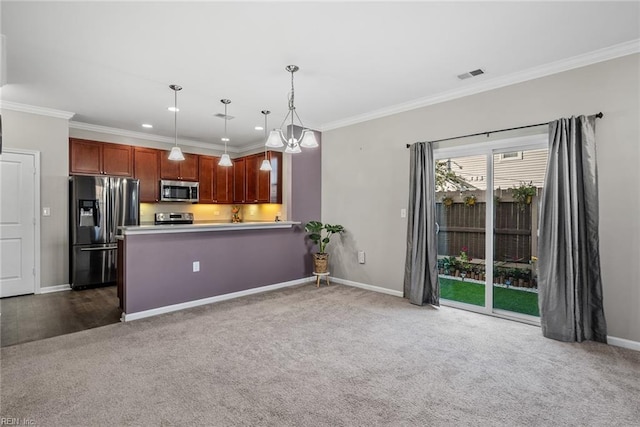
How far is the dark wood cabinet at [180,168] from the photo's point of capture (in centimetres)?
612

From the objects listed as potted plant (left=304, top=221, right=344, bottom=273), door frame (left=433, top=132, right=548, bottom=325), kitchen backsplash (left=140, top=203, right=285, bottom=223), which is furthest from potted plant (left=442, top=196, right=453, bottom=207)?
kitchen backsplash (left=140, top=203, right=285, bottom=223)

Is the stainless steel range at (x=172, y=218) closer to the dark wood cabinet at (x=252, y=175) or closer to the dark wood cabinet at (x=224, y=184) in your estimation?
the dark wood cabinet at (x=224, y=184)

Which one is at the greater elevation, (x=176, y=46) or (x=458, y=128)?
(x=176, y=46)

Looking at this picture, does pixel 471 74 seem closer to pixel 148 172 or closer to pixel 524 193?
pixel 524 193

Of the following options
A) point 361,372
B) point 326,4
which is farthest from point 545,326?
point 326,4

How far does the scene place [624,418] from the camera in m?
1.92

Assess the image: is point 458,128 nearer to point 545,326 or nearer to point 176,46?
point 545,326

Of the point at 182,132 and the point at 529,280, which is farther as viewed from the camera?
the point at 182,132

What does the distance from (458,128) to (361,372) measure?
9.93 ft

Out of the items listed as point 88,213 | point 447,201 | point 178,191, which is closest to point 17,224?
point 88,213

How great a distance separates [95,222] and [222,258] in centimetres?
227

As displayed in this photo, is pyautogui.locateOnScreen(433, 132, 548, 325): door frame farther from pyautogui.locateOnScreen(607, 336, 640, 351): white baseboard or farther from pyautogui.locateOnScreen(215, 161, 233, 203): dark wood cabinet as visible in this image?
pyautogui.locateOnScreen(215, 161, 233, 203): dark wood cabinet

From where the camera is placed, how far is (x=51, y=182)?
4.73 meters

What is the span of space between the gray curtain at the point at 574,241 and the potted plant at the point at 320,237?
2.84m
